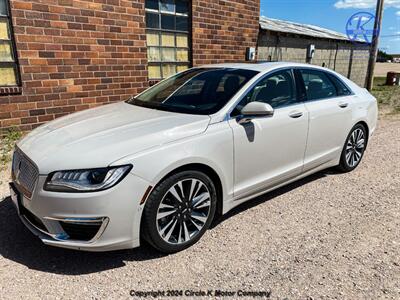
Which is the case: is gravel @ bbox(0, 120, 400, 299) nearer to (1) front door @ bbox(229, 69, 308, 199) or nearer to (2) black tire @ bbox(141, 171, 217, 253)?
(2) black tire @ bbox(141, 171, 217, 253)

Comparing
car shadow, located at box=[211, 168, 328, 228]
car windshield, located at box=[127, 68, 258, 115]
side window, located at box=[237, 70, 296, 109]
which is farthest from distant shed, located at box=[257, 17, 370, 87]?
car windshield, located at box=[127, 68, 258, 115]

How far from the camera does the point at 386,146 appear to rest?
20.5 ft

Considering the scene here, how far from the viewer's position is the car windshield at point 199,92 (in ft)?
10.9

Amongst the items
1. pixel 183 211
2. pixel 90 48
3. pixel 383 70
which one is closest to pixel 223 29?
pixel 90 48

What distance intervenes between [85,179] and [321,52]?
1198 centimetres

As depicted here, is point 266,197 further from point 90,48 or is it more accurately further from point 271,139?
point 90,48

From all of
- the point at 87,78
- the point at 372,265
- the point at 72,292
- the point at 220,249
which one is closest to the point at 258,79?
the point at 220,249

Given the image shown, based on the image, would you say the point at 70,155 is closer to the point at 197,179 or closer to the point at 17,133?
the point at 197,179

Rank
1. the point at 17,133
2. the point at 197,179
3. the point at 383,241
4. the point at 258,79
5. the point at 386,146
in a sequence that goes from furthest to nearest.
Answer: the point at 386,146 → the point at 17,133 → the point at 258,79 → the point at 383,241 → the point at 197,179

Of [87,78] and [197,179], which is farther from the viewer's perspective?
[87,78]

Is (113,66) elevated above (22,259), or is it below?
above

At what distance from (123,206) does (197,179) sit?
0.69 m

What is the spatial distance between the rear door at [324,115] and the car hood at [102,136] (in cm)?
152

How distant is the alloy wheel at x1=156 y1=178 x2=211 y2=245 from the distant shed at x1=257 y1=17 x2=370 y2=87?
7.73 meters
